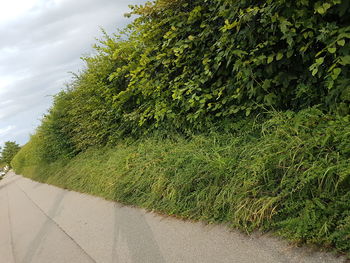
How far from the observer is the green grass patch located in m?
2.10

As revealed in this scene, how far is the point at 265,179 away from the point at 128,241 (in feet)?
6.60

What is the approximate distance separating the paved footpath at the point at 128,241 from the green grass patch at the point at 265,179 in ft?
0.49

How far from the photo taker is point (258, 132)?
138 inches

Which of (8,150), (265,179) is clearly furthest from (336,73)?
→ (8,150)

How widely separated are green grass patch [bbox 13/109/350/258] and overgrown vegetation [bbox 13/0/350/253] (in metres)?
0.01

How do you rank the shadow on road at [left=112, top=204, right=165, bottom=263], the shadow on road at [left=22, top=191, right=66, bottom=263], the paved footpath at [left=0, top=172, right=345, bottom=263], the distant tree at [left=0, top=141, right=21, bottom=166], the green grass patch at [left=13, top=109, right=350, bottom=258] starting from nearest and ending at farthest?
the green grass patch at [left=13, top=109, right=350, bottom=258], the paved footpath at [left=0, top=172, right=345, bottom=263], the shadow on road at [left=112, top=204, right=165, bottom=263], the shadow on road at [left=22, top=191, right=66, bottom=263], the distant tree at [left=0, top=141, right=21, bottom=166]

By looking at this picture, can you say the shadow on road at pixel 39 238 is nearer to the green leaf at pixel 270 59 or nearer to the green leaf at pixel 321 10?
the green leaf at pixel 270 59

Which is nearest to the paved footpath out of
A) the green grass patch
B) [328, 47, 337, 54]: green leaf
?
the green grass patch

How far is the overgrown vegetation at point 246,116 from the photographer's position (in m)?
2.32

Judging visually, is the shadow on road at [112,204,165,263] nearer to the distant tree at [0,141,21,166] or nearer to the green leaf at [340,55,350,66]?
the green leaf at [340,55,350,66]

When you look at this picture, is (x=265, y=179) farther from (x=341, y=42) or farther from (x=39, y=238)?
(x=39, y=238)

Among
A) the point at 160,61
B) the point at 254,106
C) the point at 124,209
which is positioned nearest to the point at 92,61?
the point at 160,61

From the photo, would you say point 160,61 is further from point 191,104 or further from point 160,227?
point 160,227

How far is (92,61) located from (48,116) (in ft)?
16.6
